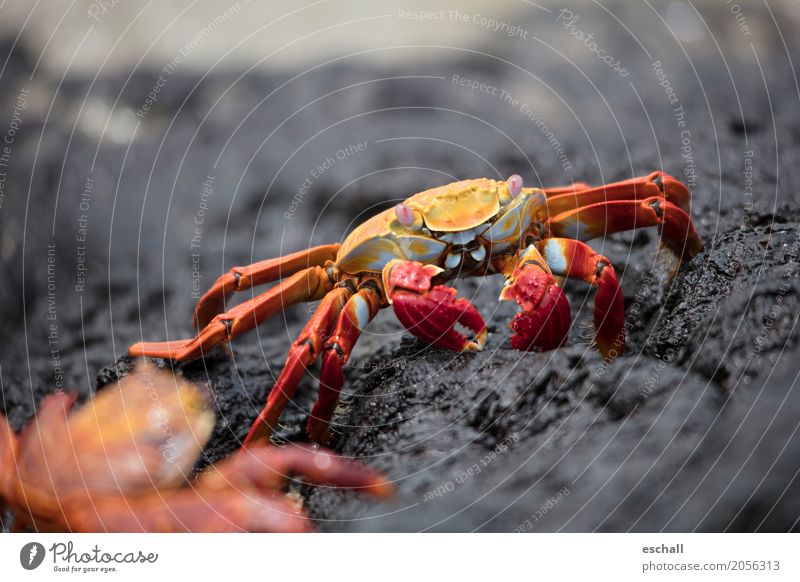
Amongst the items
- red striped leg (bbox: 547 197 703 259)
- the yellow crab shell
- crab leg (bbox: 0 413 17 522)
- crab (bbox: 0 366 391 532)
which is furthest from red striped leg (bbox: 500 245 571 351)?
crab leg (bbox: 0 413 17 522)

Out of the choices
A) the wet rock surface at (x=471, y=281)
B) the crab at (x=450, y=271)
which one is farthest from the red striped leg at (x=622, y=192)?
the wet rock surface at (x=471, y=281)

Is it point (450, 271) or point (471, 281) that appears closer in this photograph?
point (450, 271)

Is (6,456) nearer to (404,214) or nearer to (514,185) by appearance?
(404,214)

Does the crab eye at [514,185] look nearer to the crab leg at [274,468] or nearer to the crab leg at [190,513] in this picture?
the crab leg at [274,468]
